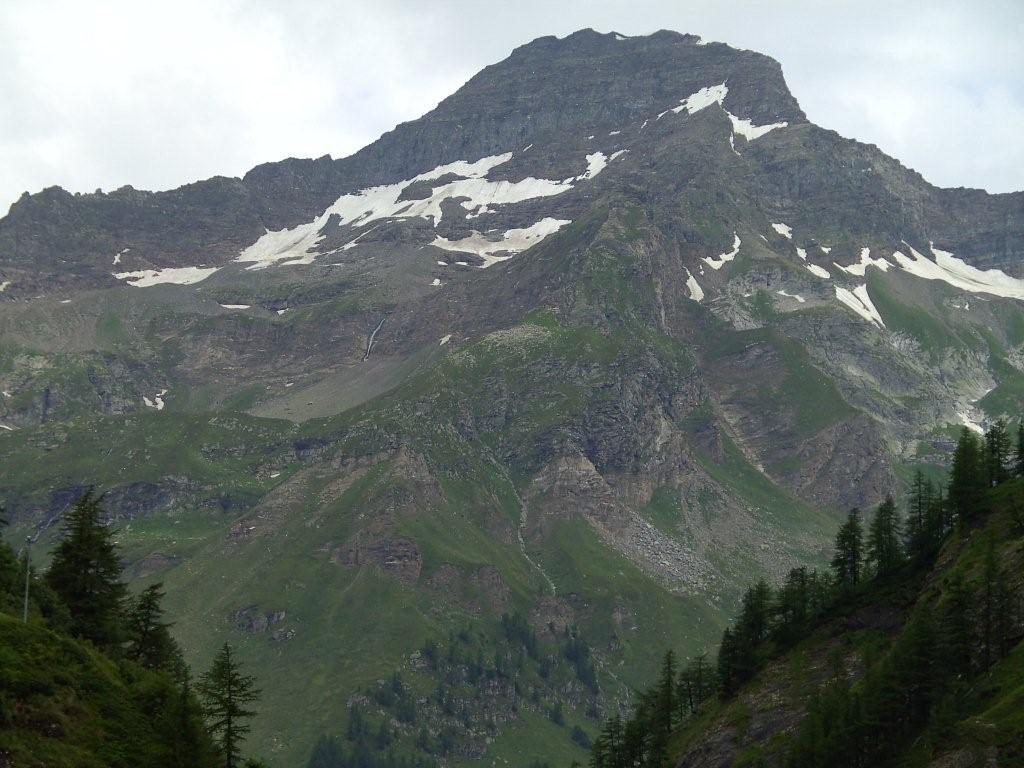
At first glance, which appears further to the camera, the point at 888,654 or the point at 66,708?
the point at 888,654

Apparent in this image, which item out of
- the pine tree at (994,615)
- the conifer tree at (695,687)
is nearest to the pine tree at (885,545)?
the conifer tree at (695,687)

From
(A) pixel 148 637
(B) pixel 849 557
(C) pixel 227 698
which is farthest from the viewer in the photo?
(B) pixel 849 557

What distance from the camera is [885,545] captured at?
124 metres

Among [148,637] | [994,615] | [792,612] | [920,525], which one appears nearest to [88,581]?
[148,637]

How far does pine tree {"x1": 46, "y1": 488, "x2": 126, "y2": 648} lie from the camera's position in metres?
83.1

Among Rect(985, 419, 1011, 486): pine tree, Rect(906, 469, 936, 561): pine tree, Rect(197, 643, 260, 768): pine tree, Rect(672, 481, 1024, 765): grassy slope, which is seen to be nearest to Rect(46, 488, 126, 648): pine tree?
Rect(197, 643, 260, 768): pine tree

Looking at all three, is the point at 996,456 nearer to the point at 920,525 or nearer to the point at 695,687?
the point at 920,525

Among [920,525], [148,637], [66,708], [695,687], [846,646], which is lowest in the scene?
[695,687]

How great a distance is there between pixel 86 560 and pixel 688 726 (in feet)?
237

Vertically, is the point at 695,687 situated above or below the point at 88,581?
below

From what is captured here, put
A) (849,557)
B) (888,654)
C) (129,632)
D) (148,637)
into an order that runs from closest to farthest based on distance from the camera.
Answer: (129,632)
(148,637)
(888,654)
(849,557)

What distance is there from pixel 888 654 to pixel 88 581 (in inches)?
2669

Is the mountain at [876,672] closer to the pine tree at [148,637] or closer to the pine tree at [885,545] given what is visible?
the pine tree at [885,545]

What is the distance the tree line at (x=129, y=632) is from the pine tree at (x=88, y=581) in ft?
0.25
